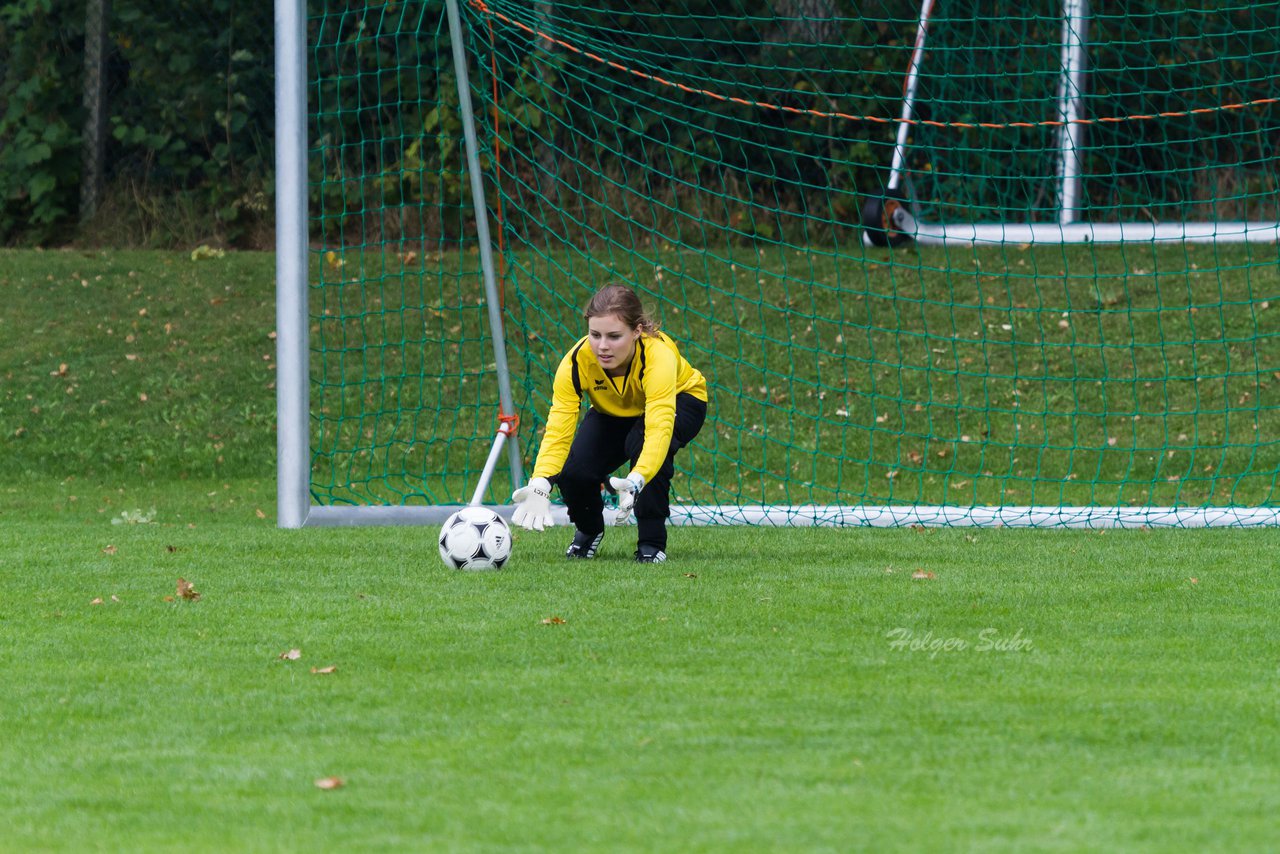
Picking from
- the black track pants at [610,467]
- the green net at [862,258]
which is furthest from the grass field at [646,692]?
the green net at [862,258]

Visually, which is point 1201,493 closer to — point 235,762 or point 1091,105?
point 1091,105

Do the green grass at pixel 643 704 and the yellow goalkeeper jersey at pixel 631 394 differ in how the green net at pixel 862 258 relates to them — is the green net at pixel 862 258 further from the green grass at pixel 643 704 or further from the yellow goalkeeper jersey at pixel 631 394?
the green grass at pixel 643 704

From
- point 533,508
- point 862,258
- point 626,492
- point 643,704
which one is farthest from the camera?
point 862,258

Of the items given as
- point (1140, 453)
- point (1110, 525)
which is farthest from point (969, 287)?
point (1110, 525)

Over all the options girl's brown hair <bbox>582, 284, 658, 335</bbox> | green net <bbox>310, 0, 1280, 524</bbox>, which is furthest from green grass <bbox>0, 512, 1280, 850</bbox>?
green net <bbox>310, 0, 1280, 524</bbox>

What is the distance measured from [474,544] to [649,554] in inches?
28.8

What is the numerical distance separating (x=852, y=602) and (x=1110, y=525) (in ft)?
8.94

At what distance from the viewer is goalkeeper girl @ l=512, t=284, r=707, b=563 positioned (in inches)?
241

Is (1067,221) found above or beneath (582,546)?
above

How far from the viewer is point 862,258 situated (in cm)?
1016

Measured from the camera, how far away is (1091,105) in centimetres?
1224

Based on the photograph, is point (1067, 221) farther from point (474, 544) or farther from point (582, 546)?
point (474, 544)

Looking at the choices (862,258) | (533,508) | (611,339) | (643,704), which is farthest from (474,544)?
(862,258)

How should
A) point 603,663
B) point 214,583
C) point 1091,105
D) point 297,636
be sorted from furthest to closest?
point 1091,105, point 214,583, point 297,636, point 603,663
